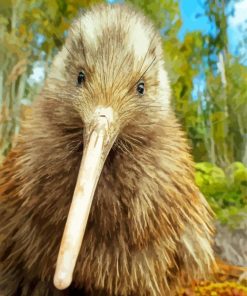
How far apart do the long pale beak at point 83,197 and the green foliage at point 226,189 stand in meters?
0.42

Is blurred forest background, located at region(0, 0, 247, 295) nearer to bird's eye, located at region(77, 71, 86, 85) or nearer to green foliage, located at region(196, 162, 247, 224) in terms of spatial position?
green foliage, located at region(196, 162, 247, 224)

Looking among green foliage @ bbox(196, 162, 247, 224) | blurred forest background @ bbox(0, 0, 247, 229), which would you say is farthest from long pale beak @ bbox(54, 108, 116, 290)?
green foliage @ bbox(196, 162, 247, 224)

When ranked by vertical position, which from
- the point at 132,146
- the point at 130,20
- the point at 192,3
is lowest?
the point at 132,146

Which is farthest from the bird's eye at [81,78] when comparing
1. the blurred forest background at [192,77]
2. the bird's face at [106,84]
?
the blurred forest background at [192,77]

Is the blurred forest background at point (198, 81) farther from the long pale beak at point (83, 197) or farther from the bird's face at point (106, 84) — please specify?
the long pale beak at point (83, 197)

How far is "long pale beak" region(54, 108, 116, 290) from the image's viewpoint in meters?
0.99

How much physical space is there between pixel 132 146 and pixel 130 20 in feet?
0.73

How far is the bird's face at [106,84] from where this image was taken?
1031 mm

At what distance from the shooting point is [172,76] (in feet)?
4.49

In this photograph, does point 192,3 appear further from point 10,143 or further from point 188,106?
point 10,143

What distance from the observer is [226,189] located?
1513 millimetres

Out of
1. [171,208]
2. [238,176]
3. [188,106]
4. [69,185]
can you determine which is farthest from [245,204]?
[69,185]

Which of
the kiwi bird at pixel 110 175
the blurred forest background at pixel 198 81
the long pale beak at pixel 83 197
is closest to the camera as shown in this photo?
the long pale beak at pixel 83 197

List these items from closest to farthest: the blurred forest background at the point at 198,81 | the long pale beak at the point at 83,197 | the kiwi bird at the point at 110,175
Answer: the long pale beak at the point at 83,197, the kiwi bird at the point at 110,175, the blurred forest background at the point at 198,81
